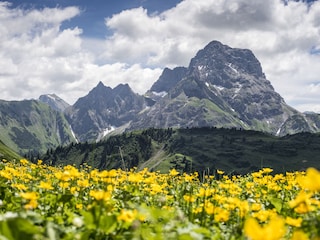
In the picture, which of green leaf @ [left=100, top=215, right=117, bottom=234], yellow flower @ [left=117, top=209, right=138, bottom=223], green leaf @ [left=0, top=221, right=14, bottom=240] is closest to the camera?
green leaf @ [left=0, top=221, right=14, bottom=240]

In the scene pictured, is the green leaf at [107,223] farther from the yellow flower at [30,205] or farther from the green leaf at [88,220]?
the yellow flower at [30,205]

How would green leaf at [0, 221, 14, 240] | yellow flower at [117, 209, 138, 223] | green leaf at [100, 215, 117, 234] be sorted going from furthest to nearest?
green leaf at [100, 215, 117, 234]
yellow flower at [117, 209, 138, 223]
green leaf at [0, 221, 14, 240]

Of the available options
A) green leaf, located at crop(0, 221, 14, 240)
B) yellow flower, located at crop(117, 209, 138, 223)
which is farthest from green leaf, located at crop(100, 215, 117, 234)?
green leaf, located at crop(0, 221, 14, 240)

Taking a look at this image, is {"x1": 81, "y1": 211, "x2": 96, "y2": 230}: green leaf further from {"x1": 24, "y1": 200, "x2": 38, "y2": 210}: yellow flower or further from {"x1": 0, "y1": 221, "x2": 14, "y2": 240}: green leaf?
{"x1": 0, "y1": 221, "x2": 14, "y2": 240}: green leaf

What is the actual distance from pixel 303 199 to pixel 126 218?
1.97m

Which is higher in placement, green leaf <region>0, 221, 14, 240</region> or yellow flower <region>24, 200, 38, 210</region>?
yellow flower <region>24, 200, 38, 210</region>

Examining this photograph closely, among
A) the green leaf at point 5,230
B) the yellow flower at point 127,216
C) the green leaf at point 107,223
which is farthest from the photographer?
the green leaf at point 107,223

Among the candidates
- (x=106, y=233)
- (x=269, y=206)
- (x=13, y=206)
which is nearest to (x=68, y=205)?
(x=13, y=206)

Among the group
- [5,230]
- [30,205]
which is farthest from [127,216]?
[5,230]

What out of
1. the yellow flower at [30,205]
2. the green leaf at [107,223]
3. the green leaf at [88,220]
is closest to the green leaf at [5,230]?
the yellow flower at [30,205]

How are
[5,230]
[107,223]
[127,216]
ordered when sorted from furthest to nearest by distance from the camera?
1. [107,223]
2. [127,216]
3. [5,230]

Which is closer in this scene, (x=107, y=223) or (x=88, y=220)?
(x=88, y=220)

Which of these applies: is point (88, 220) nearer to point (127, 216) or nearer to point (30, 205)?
point (127, 216)

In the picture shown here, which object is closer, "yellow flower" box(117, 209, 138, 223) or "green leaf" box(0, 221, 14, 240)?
"green leaf" box(0, 221, 14, 240)
